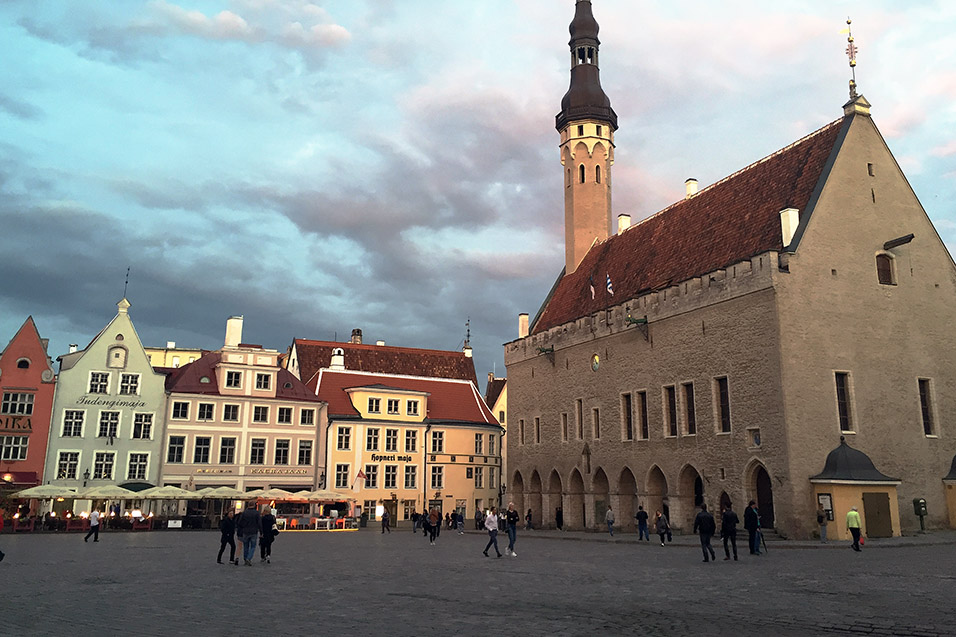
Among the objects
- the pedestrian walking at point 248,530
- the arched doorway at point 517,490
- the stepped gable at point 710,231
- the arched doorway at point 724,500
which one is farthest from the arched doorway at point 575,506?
the pedestrian walking at point 248,530

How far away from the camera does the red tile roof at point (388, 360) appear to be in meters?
59.9

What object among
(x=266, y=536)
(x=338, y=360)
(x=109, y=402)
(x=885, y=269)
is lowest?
(x=266, y=536)

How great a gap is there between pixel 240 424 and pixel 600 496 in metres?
22.4

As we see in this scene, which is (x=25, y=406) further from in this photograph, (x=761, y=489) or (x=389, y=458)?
(x=761, y=489)

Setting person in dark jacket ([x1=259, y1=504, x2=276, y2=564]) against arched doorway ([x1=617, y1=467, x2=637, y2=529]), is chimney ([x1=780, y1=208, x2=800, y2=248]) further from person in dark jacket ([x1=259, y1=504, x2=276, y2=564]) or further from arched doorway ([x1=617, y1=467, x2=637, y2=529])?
person in dark jacket ([x1=259, y1=504, x2=276, y2=564])

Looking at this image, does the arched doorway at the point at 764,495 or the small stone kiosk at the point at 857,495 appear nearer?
the small stone kiosk at the point at 857,495

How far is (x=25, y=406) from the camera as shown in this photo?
140 feet

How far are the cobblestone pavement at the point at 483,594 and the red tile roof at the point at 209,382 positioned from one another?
992 inches

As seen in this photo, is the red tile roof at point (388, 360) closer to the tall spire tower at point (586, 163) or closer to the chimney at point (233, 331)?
the chimney at point (233, 331)

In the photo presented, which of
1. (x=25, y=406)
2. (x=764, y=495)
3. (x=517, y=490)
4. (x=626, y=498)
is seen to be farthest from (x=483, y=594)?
(x=25, y=406)

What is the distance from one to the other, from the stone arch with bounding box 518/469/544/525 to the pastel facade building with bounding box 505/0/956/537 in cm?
584

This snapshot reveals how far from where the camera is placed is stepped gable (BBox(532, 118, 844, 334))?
33.4 m

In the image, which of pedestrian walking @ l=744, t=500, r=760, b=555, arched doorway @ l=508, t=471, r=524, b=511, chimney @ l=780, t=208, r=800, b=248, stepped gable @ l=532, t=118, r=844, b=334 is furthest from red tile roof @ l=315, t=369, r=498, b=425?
pedestrian walking @ l=744, t=500, r=760, b=555

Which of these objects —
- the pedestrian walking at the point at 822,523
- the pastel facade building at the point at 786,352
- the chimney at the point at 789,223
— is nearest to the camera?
the pedestrian walking at the point at 822,523
